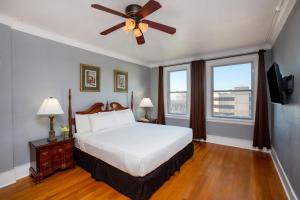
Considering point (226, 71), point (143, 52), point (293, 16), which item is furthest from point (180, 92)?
point (293, 16)

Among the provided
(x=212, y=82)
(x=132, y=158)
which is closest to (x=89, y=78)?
(x=132, y=158)

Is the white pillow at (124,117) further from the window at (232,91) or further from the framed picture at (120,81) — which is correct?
the window at (232,91)

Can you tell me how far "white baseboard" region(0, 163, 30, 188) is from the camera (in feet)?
7.32

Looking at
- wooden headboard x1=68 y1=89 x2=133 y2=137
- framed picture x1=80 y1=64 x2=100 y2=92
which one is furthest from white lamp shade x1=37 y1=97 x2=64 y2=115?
framed picture x1=80 y1=64 x2=100 y2=92

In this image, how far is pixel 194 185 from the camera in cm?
226

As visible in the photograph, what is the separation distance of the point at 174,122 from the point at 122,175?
3.26 metres

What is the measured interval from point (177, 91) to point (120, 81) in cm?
201

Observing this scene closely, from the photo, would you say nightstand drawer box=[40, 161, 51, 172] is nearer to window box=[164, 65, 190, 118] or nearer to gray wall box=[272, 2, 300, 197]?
gray wall box=[272, 2, 300, 197]

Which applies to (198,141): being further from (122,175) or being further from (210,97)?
(122,175)

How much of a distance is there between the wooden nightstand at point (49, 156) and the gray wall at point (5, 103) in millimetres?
303

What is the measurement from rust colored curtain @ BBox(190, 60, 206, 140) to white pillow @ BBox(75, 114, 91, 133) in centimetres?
296

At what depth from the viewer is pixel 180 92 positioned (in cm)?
503

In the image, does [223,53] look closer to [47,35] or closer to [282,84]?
[282,84]

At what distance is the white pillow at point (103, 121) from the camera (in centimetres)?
314
